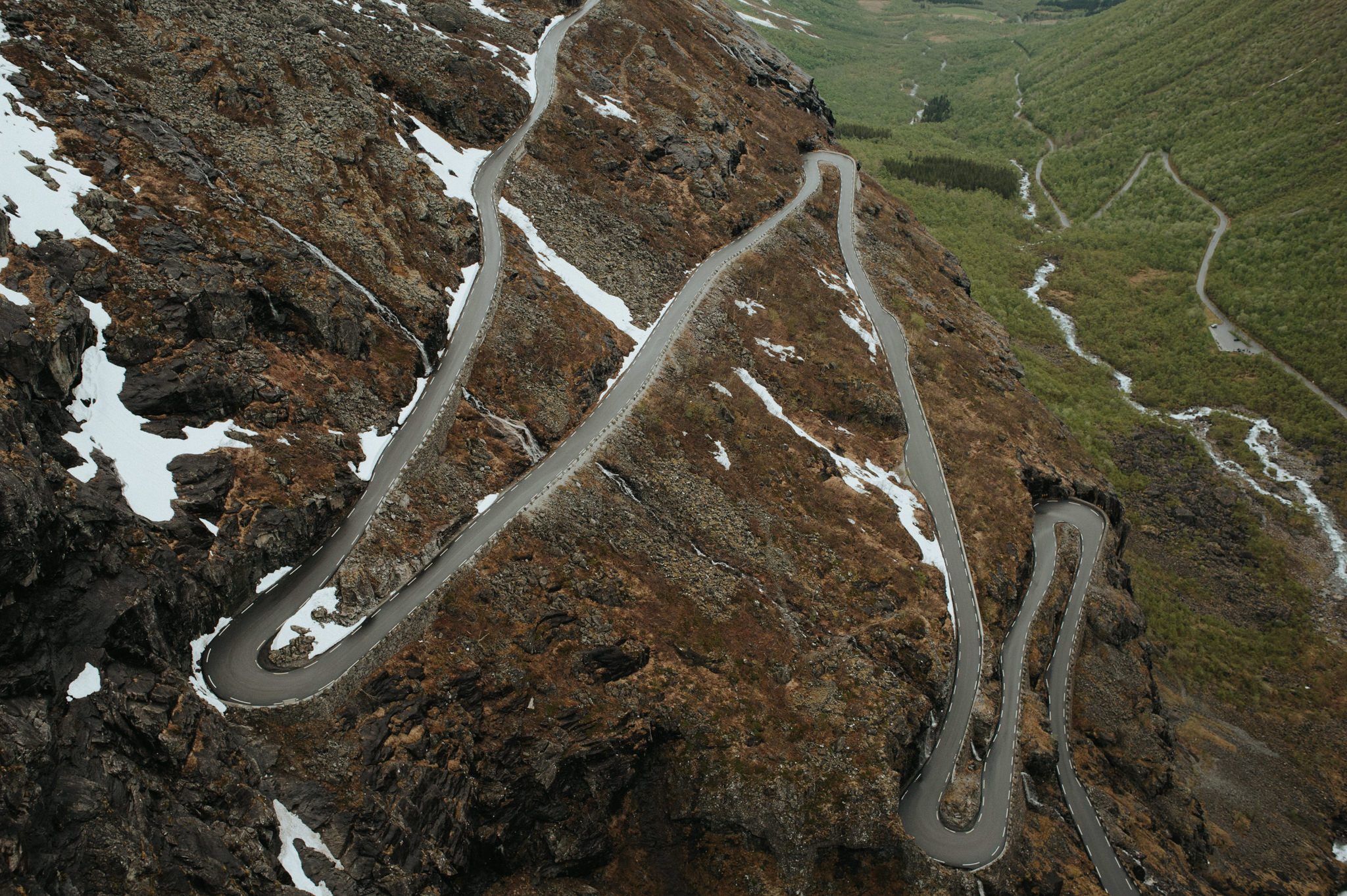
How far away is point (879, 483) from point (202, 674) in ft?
145

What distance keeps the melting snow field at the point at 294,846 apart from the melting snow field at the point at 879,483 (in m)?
39.1

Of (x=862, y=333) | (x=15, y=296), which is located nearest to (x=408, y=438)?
(x=15, y=296)

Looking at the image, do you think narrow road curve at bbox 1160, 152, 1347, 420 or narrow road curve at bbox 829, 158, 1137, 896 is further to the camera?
narrow road curve at bbox 1160, 152, 1347, 420

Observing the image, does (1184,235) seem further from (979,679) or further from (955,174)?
(979,679)

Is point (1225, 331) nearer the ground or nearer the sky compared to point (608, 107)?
nearer the sky

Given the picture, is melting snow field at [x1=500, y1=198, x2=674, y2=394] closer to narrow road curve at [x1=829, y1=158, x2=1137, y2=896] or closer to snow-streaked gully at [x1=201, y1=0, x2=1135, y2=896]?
snow-streaked gully at [x1=201, y1=0, x2=1135, y2=896]

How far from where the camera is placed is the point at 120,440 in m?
29.0

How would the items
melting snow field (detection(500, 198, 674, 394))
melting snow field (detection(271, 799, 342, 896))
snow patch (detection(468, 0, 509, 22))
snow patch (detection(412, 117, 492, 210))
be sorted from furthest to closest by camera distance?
snow patch (detection(468, 0, 509, 22)) < snow patch (detection(412, 117, 492, 210)) < melting snow field (detection(500, 198, 674, 394)) < melting snow field (detection(271, 799, 342, 896))

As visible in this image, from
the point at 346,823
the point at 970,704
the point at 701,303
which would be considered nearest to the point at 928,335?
the point at 701,303

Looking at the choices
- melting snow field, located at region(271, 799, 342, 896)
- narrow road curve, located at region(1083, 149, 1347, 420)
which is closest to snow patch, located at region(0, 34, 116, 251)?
melting snow field, located at region(271, 799, 342, 896)

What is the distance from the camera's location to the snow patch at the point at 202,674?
26203mm

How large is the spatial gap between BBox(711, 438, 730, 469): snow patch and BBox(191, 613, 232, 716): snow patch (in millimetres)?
30348

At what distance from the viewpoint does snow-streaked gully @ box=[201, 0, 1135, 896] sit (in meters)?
29.0

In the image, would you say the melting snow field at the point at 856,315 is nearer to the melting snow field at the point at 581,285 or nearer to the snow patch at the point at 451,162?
the melting snow field at the point at 581,285
